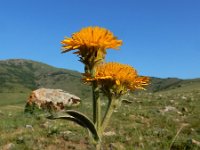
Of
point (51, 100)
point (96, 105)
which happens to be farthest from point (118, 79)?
point (51, 100)

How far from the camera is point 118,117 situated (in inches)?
673

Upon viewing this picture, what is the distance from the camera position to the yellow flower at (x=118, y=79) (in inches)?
118

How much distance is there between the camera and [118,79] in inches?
119

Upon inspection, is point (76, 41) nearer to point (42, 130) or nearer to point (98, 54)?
point (98, 54)

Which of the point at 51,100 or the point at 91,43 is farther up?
the point at 51,100

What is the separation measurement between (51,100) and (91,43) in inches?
830

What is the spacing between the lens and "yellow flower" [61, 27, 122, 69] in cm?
285

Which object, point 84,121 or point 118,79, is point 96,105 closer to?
point 84,121

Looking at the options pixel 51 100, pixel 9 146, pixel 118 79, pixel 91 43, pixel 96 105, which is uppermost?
pixel 51 100

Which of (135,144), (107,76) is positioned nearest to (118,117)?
(135,144)

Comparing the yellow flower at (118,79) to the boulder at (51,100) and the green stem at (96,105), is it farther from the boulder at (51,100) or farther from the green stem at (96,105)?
the boulder at (51,100)

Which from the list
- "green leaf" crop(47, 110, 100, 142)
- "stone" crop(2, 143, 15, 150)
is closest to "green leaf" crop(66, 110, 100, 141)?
"green leaf" crop(47, 110, 100, 142)

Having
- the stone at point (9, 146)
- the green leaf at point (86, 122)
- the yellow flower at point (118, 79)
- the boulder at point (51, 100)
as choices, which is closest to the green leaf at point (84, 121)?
the green leaf at point (86, 122)

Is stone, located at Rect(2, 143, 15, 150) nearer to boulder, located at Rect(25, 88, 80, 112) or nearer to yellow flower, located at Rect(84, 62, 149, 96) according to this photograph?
yellow flower, located at Rect(84, 62, 149, 96)
